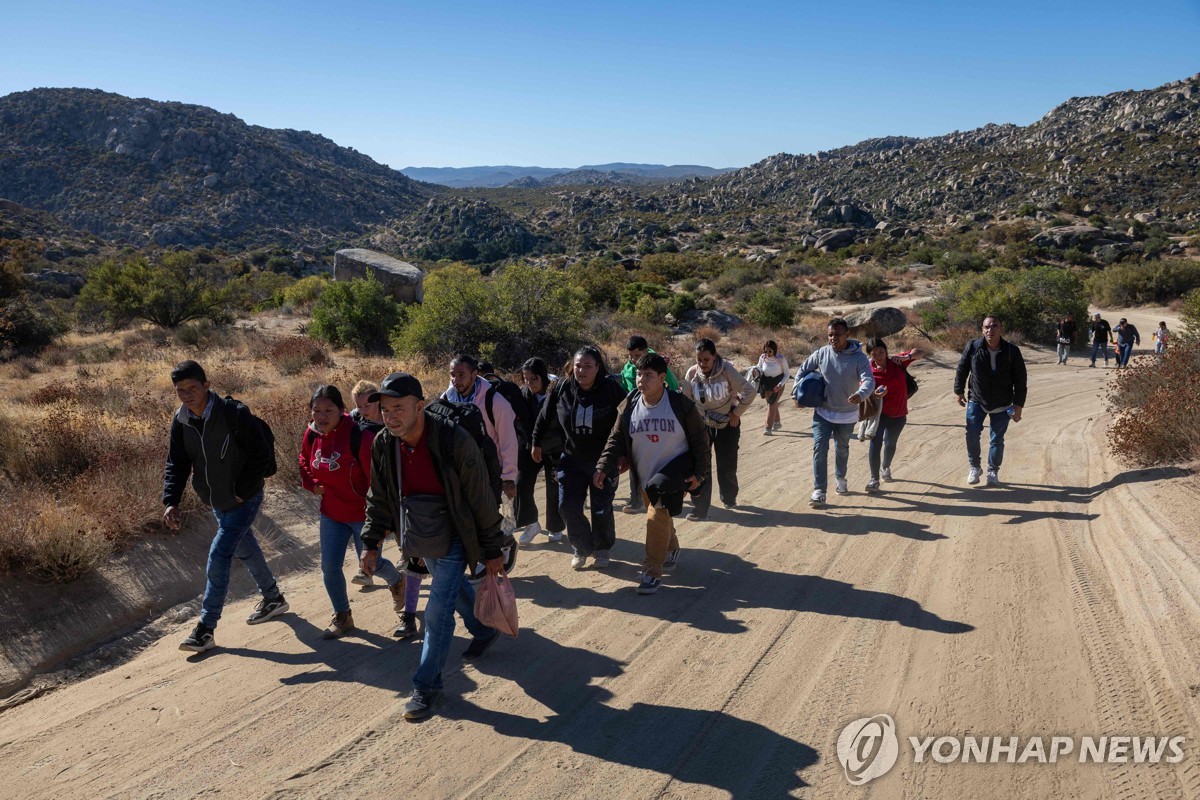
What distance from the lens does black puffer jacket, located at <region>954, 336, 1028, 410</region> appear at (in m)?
8.09

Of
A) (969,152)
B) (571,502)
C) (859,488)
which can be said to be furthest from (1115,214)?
(571,502)

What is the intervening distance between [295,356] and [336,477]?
42.6 feet

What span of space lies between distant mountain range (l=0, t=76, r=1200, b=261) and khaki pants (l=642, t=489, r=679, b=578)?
5969 cm

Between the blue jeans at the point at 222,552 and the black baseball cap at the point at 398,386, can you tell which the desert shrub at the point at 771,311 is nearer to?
the blue jeans at the point at 222,552

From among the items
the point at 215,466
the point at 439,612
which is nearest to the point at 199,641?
the point at 215,466

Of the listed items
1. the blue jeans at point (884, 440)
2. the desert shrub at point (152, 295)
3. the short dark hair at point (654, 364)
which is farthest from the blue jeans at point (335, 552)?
the desert shrub at point (152, 295)

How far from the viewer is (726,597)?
5602 millimetres

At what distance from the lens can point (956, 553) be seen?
20.5ft

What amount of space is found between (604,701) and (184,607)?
3877mm

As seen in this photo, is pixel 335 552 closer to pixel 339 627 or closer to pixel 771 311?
pixel 339 627

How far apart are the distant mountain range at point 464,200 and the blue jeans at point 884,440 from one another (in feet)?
195

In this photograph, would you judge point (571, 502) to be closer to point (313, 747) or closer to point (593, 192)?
point (313, 747)

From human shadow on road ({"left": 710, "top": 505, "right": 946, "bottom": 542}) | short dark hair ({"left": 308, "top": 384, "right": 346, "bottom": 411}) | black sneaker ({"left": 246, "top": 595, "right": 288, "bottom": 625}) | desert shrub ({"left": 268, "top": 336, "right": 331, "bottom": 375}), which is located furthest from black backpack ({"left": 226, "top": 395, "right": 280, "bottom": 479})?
desert shrub ({"left": 268, "top": 336, "right": 331, "bottom": 375})

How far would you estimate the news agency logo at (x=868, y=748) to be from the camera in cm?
352
